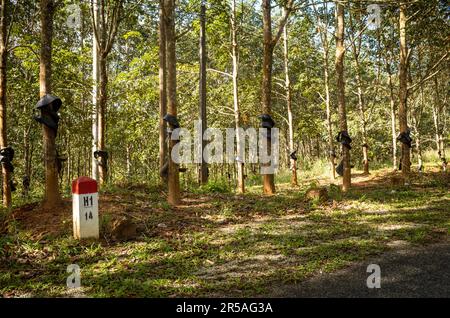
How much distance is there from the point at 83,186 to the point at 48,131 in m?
1.75

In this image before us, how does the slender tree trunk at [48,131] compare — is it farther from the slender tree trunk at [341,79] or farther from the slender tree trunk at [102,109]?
the slender tree trunk at [341,79]

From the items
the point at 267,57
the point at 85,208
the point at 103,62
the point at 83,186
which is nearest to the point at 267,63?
the point at 267,57

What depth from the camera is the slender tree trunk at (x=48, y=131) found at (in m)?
6.96

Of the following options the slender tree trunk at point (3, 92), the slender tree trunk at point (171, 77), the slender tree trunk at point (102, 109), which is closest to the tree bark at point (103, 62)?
the slender tree trunk at point (102, 109)

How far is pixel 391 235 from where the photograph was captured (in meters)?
6.47

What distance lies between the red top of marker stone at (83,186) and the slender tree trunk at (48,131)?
141 cm

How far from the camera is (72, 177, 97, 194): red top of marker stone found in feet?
19.3

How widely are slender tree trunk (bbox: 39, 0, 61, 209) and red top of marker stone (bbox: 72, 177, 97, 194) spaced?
1.41m

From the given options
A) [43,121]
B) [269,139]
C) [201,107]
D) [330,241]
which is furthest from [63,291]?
[201,107]

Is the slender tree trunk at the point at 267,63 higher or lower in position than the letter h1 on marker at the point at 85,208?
higher

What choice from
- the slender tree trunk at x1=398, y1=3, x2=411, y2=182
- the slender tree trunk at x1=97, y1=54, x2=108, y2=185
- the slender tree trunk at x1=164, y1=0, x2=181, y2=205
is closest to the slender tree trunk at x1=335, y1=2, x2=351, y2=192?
the slender tree trunk at x1=398, y1=3, x2=411, y2=182

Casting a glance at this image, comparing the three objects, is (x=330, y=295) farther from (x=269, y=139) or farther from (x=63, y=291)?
(x=269, y=139)
